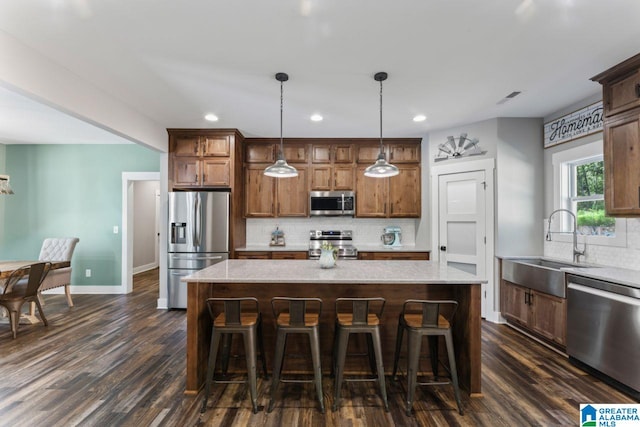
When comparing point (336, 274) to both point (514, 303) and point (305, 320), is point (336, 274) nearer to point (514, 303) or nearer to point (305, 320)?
point (305, 320)

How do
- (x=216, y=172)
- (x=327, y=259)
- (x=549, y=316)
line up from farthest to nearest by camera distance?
1. (x=216, y=172)
2. (x=549, y=316)
3. (x=327, y=259)

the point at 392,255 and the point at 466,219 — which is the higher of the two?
the point at 466,219

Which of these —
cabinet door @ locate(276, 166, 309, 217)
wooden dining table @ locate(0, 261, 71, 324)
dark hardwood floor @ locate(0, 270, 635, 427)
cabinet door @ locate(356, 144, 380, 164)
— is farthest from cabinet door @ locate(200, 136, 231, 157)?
dark hardwood floor @ locate(0, 270, 635, 427)

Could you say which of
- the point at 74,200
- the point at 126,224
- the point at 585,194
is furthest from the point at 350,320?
the point at 74,200

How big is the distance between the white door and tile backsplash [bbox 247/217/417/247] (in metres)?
0.82

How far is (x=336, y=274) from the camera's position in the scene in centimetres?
244

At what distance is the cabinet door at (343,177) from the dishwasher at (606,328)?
3.06 meters

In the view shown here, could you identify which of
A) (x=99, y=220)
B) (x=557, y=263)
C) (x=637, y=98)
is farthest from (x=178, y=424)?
(x=99, y=220)

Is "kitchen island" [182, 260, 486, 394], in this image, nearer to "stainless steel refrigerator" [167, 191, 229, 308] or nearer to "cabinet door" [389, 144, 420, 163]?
"stainless steel refrigerator" [167, 191, 229, 308]

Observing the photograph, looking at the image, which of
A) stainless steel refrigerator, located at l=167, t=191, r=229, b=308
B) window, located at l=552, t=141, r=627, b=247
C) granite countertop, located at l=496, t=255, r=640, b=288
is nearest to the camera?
granite countertop, located at l=496, t=255, r=640, b=288

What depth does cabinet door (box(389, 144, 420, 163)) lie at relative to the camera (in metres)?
4.98

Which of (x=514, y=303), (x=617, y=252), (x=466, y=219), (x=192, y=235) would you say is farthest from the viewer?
(x=192, y=235)

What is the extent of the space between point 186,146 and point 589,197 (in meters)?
5.29
